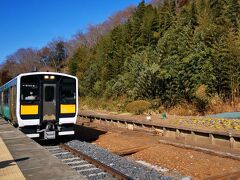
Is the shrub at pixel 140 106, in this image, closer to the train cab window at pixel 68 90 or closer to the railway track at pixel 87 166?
the train cab window at pixel 68 90

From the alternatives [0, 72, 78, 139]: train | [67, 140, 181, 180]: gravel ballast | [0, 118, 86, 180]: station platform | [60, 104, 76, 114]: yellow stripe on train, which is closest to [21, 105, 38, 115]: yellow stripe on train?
[0, 72, 78, 139]: train

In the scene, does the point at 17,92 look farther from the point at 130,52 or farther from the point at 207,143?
the point at 130,52

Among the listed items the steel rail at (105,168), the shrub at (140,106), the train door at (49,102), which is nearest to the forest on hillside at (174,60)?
the shrub at (140,106)

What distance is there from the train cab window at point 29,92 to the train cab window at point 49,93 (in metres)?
0.40

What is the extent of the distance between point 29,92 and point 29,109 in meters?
0.65

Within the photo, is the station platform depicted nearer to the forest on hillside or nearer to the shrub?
the forest on hillside

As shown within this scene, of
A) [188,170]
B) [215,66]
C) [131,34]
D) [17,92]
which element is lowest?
[188,170]

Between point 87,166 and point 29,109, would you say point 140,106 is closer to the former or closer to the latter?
point 29,109

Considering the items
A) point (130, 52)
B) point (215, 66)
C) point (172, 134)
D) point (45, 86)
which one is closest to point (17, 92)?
point (45, 86)

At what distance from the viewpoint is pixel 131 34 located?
39.4 metres

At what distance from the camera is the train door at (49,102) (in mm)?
12839

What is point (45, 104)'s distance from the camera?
12.9m

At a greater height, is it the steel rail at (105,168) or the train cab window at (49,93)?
the train cab window at (49,93)

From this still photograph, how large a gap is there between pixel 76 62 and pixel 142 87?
3118 centimetres
